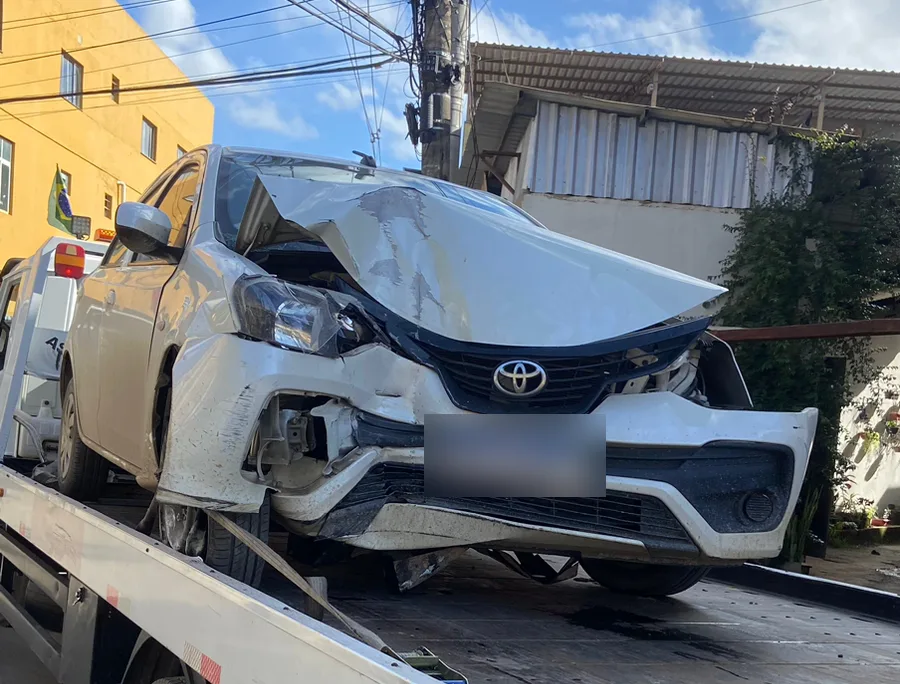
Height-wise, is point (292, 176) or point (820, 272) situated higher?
point (820, 272)

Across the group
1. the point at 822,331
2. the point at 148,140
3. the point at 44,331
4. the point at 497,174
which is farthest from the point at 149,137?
the point at 822,331

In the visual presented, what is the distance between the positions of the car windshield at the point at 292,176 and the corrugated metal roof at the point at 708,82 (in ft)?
26.1

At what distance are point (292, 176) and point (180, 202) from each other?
0.49 meters

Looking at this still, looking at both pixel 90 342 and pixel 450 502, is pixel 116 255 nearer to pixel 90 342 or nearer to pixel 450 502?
pixel 90 342

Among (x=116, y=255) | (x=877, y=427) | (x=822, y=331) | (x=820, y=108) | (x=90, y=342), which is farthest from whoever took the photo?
(x=820, y=108)

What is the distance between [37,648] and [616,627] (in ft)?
7.34

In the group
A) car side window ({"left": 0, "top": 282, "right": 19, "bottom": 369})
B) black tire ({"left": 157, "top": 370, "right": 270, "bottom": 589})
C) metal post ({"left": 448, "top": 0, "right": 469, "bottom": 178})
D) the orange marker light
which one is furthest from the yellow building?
black tire ({"left": 157, "top": 370, "right": 270, "bottom": 589})

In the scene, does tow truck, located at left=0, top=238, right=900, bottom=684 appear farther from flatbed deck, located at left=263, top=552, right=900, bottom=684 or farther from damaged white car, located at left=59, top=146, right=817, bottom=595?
damaged white car, located at left=59, top=146, right=817, bottom=595

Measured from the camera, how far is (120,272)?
11.9 feet

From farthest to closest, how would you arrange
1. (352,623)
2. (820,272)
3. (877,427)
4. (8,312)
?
1. (877,427)
2. (820,272)
3. (8,312)
4. (352,623)

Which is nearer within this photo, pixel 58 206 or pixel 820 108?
pixel 820 108

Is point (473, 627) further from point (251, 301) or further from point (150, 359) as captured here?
point (150, 359)

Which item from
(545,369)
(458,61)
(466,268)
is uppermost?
(458,61)

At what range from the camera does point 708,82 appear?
38.0ft
